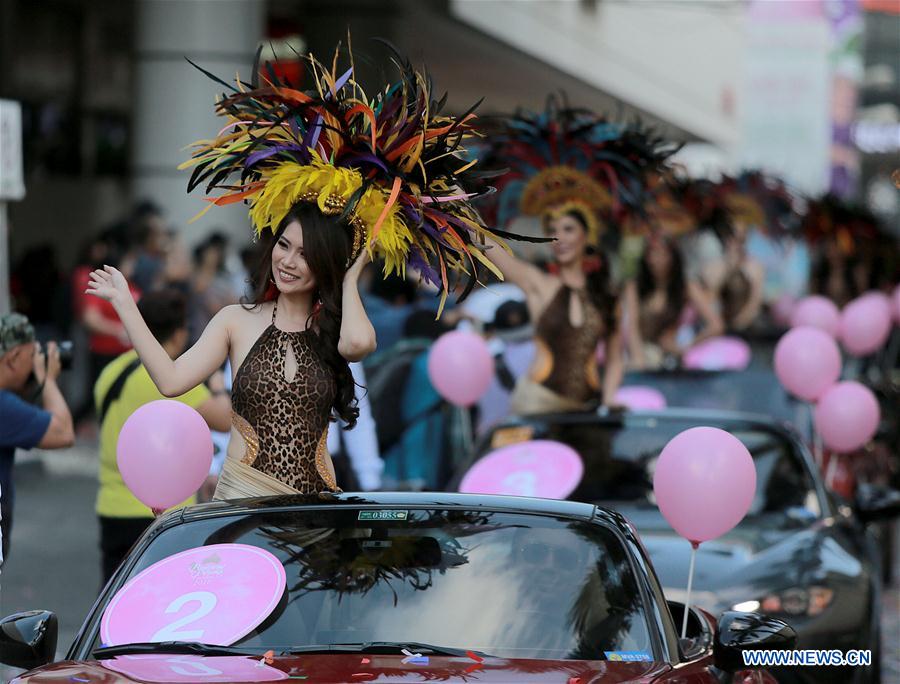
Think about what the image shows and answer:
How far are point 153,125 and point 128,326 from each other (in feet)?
45.7

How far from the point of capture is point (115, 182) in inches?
1020

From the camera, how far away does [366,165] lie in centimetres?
588

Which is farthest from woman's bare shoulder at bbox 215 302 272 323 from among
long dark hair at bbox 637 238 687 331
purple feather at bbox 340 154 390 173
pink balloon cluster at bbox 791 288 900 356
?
long dark hair at bbox 637 238 687 331

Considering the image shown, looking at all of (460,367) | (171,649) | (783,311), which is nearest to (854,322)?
(460,367)

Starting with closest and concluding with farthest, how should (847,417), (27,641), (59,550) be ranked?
(27,641) → (847,417) → (59,550)

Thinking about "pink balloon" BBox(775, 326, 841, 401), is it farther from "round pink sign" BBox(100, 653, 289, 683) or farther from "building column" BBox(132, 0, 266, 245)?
"building column" BBox(132, 0, 266, 245)

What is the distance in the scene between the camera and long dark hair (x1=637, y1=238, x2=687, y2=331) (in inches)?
559

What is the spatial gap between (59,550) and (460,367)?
3505 millimetres

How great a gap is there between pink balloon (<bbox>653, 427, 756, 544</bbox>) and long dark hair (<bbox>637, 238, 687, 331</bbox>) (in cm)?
804

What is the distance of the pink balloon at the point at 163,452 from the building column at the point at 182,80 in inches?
488

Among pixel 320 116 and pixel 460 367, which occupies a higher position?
pixel 320 116

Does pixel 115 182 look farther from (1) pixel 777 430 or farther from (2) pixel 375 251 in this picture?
(2) pixel 375 251

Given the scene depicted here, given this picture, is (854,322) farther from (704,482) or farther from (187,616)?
(187,616)

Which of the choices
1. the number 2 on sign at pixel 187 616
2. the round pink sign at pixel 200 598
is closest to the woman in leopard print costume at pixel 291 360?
the round pink sign at pixel 200 598
